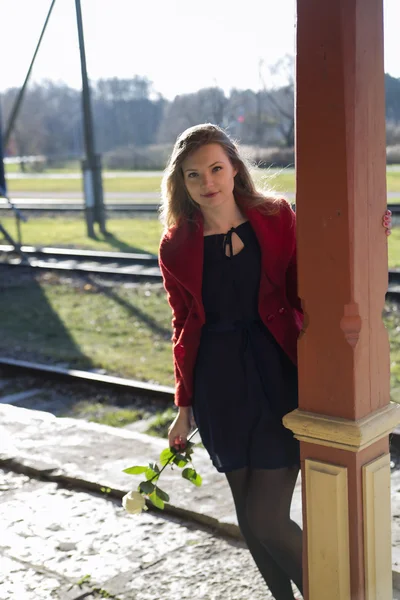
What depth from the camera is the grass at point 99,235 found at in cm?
1623

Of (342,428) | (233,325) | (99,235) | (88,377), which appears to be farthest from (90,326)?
(99,235)

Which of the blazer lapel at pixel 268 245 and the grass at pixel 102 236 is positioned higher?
Result: the blazer lapel at pixel 268 245

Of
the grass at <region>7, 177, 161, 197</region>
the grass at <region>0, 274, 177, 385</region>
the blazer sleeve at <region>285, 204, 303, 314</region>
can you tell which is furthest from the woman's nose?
the grass at <region>7, 177, 161, 197</region>

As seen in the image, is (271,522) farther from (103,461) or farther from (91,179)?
(91,179)

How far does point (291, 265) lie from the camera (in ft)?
9.52

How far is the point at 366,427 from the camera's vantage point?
8.29 feet

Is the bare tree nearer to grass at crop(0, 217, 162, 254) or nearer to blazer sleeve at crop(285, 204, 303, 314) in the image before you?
grass at crop(0, 217, 162, 254)

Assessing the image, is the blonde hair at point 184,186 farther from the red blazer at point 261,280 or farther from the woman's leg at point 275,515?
the woman's leg at point 275,515

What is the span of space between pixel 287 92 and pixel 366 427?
50.7 feet

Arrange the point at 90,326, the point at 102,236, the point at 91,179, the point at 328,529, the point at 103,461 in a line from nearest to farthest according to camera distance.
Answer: the point at 328,529
the point at 103,461
the point at 90,326
the point at 102,236
the point at 91,179

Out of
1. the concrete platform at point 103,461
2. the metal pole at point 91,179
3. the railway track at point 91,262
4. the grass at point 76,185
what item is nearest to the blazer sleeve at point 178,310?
the concrete platform at point 103,461

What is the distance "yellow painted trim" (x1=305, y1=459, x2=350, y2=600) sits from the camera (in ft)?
8.52

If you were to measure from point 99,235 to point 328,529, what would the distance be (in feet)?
51.2

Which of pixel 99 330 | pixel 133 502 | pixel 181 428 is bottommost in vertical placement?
pixel 99 330
